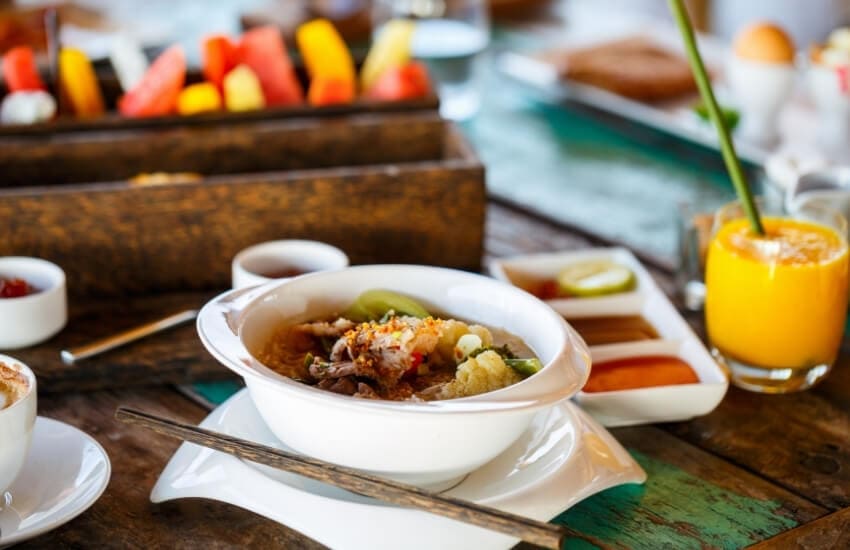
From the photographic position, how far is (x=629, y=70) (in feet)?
7.97

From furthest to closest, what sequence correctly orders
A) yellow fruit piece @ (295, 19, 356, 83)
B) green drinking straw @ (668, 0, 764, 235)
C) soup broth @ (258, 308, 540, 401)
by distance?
yellow fruit piece @ (295, 19, 356, 83), green drinking straw @ (668, 0, 764, 235), soup broth @ (258, 308, 540, 401)

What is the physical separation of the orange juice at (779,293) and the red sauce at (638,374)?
0.29 feet

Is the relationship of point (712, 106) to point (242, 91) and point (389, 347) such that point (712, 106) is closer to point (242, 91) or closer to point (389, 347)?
point (389, 347)

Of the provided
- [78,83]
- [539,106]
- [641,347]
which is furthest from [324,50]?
[641,347]

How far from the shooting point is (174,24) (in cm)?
307

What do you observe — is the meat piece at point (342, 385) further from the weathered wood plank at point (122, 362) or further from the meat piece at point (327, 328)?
the weathered wood plank at point (122, 362)

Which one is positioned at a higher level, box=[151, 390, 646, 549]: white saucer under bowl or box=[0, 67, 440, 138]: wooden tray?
box=[0, 67, 440, 138]: wooden tray

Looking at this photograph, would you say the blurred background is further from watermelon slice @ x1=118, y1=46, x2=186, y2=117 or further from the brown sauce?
watermelon slice @ x1=118, y1=46, x2=186, y2=117

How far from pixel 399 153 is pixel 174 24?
1.48 metres

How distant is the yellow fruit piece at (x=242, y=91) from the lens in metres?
1.83

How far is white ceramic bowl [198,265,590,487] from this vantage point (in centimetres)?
97

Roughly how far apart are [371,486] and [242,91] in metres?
1.01

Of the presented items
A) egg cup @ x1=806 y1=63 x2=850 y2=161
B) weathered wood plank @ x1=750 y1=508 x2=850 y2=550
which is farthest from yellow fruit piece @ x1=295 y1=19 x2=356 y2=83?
weathered wood plank @ x1=750 y1=508 x2=850 y2=550

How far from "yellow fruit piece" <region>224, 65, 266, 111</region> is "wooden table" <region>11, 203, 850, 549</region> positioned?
443 millimetres
